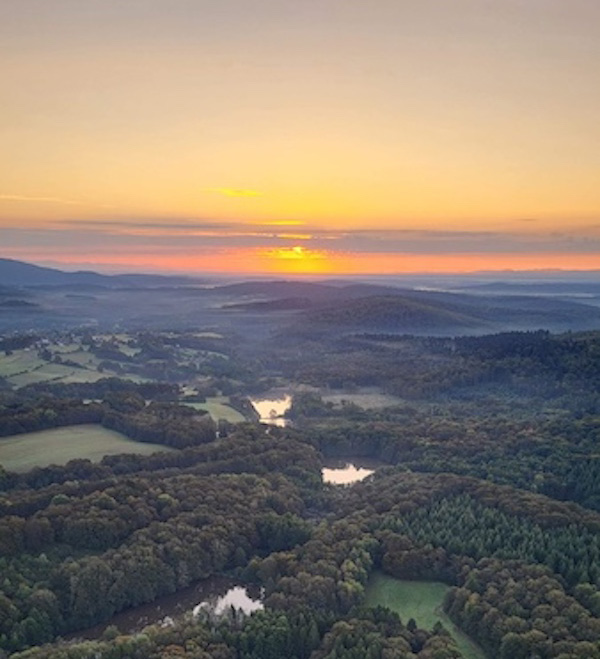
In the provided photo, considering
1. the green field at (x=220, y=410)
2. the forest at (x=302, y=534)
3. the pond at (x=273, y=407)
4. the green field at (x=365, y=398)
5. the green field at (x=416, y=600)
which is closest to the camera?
the forest at (x=302, y=534)

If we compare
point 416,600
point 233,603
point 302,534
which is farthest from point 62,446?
point 416,600

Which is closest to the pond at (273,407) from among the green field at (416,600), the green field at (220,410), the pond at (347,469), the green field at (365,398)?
the green field at (220,410)

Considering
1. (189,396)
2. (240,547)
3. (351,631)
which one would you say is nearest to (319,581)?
(351,631)

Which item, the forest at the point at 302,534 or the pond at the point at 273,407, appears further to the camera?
the pond at the point at 273,407

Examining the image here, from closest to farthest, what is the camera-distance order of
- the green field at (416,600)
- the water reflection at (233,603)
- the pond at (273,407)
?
the green field at (416,600)
the water reflection at (233,603)
the pond at (273,407)

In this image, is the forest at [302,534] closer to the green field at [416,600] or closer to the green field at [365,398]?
the green field at [416,600]

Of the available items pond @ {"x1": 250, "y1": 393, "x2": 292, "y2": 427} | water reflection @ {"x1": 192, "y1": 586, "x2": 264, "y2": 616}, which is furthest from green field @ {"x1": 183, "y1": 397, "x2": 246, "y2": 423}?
water reflection @ {"x1": 192, "y1": 586, "x2": 264, "y2": 616}

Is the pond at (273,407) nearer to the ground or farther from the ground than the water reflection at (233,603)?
nearer to the ground

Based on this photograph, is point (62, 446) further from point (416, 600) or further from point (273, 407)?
point (273, 407)
